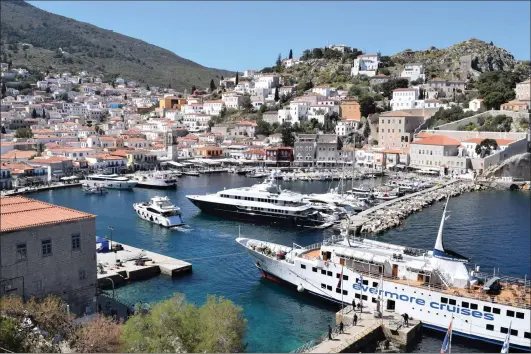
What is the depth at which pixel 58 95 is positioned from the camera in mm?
77375

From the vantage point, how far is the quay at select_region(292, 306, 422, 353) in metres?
10.9

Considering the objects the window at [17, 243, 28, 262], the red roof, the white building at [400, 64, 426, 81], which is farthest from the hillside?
the window at [17, 243, 28, 262]

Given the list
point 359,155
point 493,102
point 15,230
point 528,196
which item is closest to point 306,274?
point 15,230

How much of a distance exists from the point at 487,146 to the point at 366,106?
16.2 metres

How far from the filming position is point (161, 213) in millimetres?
23156

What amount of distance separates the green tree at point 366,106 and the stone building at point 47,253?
1770 inches

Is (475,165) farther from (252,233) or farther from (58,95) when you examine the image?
(58,95)

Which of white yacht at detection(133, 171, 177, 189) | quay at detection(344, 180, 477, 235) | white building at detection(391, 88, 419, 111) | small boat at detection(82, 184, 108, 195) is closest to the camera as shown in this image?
quay at detection(344, 180, 477, 235)

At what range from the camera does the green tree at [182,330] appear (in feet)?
26.1

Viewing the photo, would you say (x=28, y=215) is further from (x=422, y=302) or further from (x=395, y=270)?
(x=422, y=302)

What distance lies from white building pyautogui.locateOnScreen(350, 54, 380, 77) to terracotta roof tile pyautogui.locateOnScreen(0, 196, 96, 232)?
58504 millimetres

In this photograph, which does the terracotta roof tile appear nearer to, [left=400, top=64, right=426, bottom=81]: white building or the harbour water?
the harbour water

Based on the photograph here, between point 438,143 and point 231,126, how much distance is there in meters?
22.4

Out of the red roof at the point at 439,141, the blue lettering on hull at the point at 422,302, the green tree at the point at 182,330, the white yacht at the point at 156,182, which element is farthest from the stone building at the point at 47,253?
the red roof at the point at 439,141
